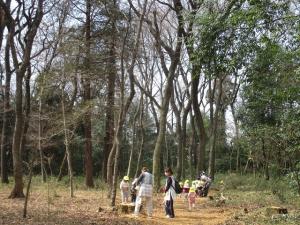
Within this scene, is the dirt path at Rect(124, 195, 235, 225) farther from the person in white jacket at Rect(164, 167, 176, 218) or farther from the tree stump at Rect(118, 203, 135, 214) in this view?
the tree stump at Rect(118, 203, 135, 214)

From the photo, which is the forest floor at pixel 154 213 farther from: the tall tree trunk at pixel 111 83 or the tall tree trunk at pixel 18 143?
the tall tree trunk at pixel 111 83

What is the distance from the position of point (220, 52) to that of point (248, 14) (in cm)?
133

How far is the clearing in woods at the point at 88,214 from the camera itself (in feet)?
44.3

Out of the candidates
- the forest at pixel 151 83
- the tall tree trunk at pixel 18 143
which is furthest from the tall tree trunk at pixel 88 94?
the tall tree trunk at pixel 18 143

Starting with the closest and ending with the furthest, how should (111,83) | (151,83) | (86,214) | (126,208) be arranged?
1. (86,214)
2. (126,208)
3. (111,83)
4. (151,83)

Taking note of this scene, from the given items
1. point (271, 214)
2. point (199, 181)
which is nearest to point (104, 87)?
point (199, 181)

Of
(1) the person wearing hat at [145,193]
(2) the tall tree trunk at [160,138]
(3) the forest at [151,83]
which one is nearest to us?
(3) the forest at [151,83]

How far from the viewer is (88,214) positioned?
15.3 m

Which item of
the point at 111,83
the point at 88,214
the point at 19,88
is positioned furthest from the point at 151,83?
the point at 88,214

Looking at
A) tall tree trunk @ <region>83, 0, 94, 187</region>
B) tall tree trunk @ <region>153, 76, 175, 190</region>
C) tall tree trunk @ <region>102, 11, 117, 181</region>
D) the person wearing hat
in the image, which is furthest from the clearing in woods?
tall tree trunk @ <region>83, 0, 94, 187</region>

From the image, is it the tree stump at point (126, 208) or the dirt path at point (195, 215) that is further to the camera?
the tree stump at point (126, 208)

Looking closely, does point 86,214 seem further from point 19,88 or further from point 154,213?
point 19,88

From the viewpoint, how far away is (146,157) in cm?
5622

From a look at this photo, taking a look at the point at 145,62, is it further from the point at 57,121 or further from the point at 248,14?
the point at 248,14
